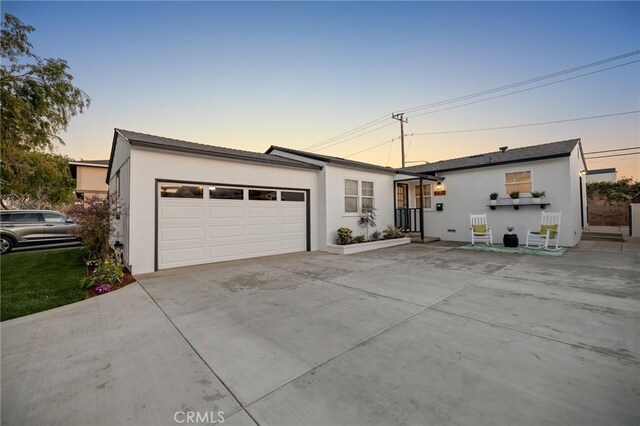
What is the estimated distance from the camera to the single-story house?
6316 mm

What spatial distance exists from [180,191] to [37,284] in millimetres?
3261

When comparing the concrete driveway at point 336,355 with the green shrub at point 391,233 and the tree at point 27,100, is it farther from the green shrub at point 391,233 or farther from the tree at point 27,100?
the tree at point 27,100

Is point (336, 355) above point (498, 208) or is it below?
below

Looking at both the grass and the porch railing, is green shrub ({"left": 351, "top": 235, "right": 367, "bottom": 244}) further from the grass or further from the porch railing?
the grass

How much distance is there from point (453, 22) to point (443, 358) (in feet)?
36.1

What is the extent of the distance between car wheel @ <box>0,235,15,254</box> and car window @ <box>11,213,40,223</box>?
71 cm

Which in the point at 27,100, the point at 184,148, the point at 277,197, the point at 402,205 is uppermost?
the point at 27,100

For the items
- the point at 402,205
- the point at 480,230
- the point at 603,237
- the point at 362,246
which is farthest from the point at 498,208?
the point at 362,246

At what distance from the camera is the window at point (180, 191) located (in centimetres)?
652

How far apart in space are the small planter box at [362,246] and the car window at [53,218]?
11.2 metres

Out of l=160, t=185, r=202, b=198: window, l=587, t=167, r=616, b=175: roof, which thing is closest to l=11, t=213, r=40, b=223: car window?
l=160, t=185, r=202, b=198: window

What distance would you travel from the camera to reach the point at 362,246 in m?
9.33

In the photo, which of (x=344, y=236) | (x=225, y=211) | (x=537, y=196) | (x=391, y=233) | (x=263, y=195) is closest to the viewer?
(x=225, y=211)

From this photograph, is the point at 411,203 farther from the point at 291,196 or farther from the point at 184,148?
the point at 184,148
